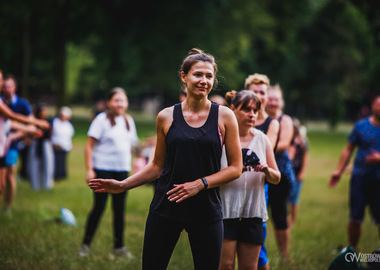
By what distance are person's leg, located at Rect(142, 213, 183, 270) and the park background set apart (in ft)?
4.29

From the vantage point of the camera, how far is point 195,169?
11.8 feet

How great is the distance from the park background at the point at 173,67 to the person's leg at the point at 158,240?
1.31 meters

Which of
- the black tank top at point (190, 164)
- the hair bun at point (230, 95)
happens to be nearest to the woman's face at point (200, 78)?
the black tank top at point (190, 164)

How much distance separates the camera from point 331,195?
45.7ft

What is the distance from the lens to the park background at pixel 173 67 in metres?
6.89

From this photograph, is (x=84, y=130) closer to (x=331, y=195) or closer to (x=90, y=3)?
(x=90, y=3)

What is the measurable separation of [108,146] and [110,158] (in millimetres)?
169

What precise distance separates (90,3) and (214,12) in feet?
29.2

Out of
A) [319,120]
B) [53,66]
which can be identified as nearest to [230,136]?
[53,66]

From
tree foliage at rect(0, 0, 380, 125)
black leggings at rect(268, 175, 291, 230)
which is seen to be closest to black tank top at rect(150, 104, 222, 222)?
black leggings at rect(268, 175, 291, 230)

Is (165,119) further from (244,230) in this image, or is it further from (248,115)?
(244,230)

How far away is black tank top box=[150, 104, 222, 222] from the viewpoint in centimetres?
356

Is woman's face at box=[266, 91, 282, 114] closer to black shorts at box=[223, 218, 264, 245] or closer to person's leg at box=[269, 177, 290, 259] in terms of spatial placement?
person's leg at box=[269, 177, 290, 259]

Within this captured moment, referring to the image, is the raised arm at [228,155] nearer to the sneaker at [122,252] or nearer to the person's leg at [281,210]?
the person's leg at [281,210]
